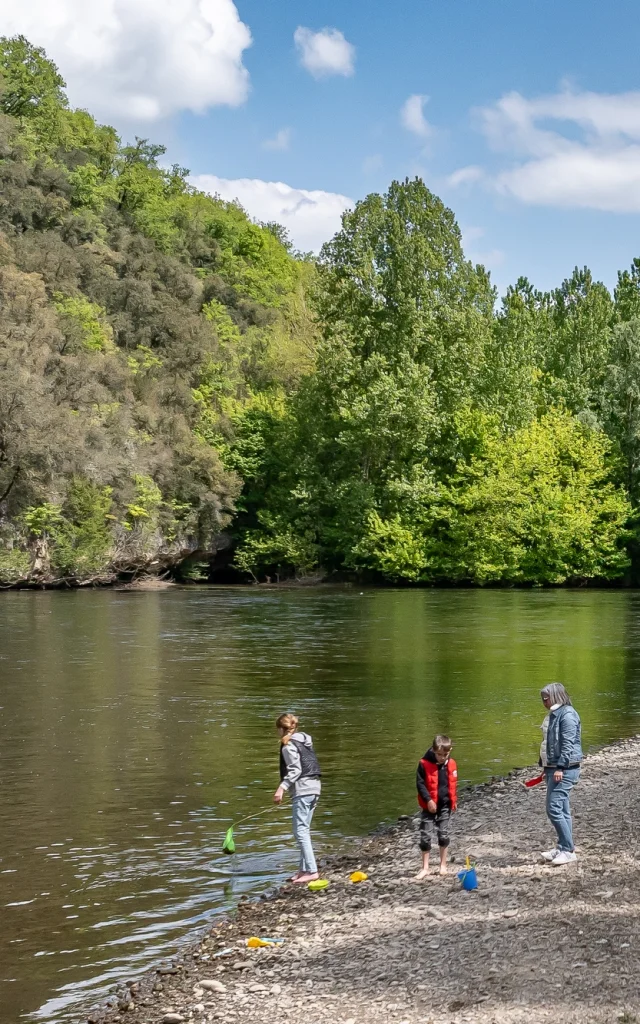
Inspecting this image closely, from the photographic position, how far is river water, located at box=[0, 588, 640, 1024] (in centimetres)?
1174

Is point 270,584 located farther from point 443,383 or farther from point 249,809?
point 249,809

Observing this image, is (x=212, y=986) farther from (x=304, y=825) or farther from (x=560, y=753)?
(x=560, y=753)

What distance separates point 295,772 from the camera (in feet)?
40.7

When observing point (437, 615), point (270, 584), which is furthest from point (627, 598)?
point (270, 584)

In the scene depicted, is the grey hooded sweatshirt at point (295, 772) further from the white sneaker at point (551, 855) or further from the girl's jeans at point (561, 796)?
the white sneaker at point (551, 855)

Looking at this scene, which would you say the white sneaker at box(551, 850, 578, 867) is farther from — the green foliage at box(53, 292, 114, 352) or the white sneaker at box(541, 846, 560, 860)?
the green foliage at box(53, 292, 114, 352)

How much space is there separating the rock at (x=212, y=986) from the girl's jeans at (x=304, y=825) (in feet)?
9.82

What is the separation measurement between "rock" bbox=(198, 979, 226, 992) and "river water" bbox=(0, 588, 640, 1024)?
0.93m

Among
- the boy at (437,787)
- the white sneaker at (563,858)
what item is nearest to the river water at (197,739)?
the boy at (437,787)

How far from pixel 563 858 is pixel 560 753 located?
1.32m

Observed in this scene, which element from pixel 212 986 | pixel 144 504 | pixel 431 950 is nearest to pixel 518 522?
pixel 144 504

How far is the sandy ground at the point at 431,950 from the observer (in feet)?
28.6

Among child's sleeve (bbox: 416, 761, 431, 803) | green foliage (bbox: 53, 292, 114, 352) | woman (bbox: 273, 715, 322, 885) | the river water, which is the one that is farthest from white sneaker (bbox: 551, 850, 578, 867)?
green foliage (bbox: 53, 292, 114, 352)

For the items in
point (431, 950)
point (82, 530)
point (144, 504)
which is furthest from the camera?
point (144, 504)
